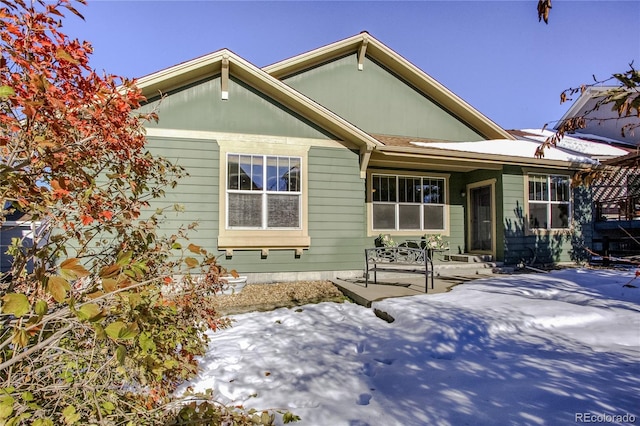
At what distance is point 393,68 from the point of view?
35.3ft

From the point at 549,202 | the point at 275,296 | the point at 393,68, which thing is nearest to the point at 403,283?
the point at 275,296

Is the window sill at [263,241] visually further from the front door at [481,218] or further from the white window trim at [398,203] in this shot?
the front door at [481,218]

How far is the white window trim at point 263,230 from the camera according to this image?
731cm

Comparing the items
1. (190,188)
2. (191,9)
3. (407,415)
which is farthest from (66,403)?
(191,9)

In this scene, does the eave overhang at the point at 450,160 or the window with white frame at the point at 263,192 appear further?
the eave overhang at the point at 450,160

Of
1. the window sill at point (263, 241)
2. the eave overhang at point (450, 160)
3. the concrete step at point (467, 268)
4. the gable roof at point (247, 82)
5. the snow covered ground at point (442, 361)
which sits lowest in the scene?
the snow covered ground at point (442, 361)

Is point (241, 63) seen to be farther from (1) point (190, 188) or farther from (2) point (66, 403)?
(2) point (66, 403)

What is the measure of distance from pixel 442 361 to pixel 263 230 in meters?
4.82

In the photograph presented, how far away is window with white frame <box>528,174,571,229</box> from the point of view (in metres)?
9.76

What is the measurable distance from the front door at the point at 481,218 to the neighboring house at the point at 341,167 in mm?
31

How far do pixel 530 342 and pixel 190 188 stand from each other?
21.2 feet

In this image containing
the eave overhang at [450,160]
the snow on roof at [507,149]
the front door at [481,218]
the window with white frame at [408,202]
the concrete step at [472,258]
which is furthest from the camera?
the front door at [481,218]

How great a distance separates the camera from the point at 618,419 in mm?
2391

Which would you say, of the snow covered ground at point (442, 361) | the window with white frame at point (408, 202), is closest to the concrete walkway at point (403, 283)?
the snow covered ground at point (442, 361)
